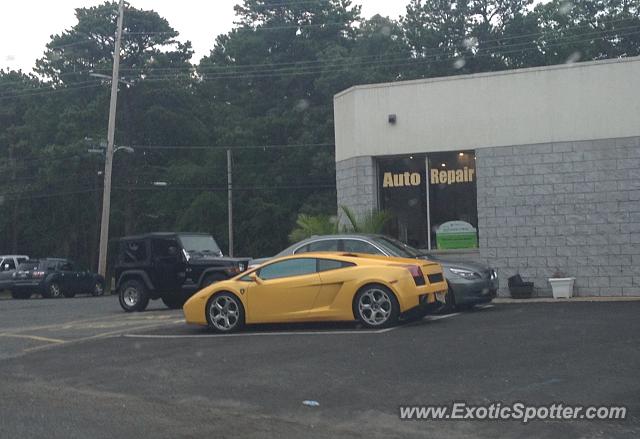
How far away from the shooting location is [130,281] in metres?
21.2

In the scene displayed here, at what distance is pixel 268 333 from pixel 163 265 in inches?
290

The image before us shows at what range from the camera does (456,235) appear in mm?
21656

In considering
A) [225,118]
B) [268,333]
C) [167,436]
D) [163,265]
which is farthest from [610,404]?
[225,118]

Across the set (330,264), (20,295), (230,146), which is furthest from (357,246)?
(230,146)

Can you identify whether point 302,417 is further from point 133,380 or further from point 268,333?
point 268,333

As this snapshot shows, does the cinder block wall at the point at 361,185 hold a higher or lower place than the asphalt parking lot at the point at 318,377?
higher

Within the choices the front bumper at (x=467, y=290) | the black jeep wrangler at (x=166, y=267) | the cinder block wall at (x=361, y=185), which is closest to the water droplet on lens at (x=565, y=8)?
the cinder block wall at (x=361, y=185)

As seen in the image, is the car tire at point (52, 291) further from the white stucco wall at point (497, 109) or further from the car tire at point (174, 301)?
the white stucco wall at point (497, 109)

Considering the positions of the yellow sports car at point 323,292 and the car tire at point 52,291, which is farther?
the car tire at point 52,291

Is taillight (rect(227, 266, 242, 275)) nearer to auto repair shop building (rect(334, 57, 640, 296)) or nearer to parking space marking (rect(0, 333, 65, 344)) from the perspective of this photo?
auto repair shop building (rect(334, 57, 640, 296))

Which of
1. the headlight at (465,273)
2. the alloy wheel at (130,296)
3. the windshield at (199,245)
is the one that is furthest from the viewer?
the alloy wheel at (130,296)

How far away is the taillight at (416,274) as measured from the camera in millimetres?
13625

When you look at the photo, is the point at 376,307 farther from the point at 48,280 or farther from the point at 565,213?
the point at 48,280

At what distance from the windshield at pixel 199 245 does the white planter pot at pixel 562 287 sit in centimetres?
764
